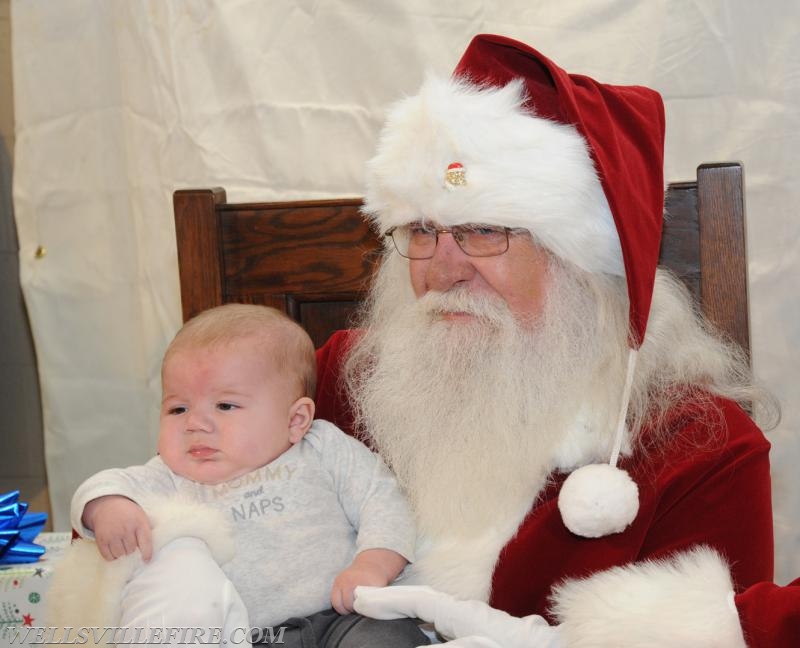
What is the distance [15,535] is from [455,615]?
0.94 metres

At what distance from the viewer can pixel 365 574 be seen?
133 centimetres

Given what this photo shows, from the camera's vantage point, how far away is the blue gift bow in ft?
5.87

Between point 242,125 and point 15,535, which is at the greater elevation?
point 242,125

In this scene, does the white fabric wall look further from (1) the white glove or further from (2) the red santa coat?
(1) the white glove

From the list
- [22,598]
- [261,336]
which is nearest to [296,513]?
[261,336]

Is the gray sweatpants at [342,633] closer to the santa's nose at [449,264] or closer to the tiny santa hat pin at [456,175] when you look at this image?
the santa's nose at [449,264]

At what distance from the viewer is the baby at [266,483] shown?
1.34 metres

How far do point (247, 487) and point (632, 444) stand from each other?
1.86 ft

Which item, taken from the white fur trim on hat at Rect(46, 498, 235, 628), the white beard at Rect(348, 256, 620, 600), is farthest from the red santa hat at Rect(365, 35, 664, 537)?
the white fur trim on hat at Rect(46, 498, 235, 628)

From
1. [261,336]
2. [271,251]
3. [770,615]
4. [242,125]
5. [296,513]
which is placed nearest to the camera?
[770,615]

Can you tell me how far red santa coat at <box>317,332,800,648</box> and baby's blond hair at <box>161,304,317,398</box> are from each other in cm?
43

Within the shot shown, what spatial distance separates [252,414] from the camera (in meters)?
1.45

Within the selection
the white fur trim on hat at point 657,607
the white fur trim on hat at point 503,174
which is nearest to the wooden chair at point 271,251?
the white fur trim on hat at point 503,174

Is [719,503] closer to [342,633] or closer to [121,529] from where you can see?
[342,633]
